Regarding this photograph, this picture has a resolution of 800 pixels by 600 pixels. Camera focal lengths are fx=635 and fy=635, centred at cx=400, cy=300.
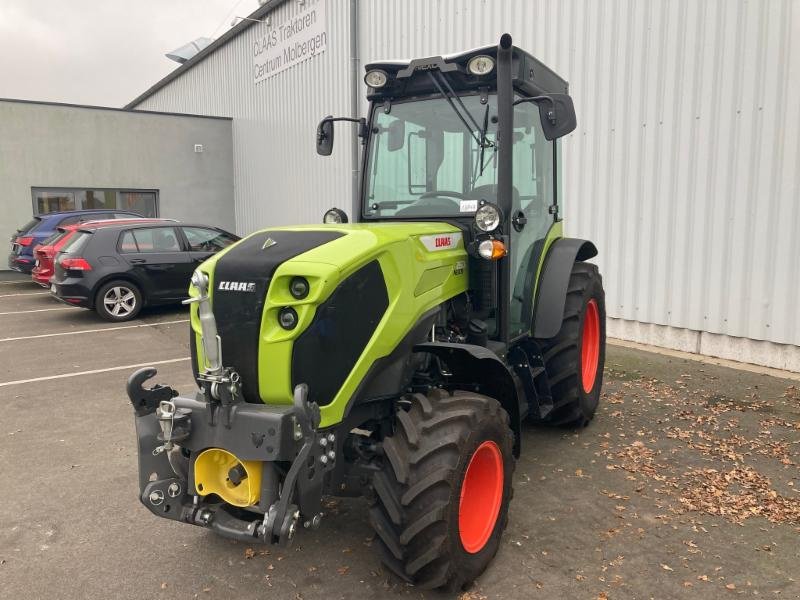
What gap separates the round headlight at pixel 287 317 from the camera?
2854 mm

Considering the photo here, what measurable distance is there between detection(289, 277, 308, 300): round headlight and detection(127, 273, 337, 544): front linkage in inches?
14.7

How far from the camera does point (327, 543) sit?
345 cm

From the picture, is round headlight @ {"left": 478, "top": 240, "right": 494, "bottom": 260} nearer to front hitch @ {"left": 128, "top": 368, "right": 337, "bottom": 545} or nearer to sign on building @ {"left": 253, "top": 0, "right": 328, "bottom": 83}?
front hitch @ {"left": 128, "top": 368, "right": 337, "bottom": 545}

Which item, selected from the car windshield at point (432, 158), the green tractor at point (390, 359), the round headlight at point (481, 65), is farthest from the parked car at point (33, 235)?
the round headlight at point (481, 65)

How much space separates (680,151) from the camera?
7.38 meters

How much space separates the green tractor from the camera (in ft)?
9.06

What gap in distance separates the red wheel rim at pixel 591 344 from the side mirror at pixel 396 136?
7.20 ft

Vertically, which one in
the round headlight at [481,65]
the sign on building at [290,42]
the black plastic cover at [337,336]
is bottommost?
the black plastic cover at [337,336]

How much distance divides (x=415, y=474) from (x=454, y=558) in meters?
0.41

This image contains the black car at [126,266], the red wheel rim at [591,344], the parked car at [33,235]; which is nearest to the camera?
the red wheel rim at [591,344]

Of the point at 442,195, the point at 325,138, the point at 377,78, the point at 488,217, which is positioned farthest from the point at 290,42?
the point at 488,217

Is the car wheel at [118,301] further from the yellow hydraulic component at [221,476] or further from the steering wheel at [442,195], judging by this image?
the yellow hydraulic component at [221,476]

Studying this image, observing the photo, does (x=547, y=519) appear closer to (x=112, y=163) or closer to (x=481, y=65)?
(x=481, y=65)

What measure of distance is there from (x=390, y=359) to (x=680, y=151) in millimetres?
5700
